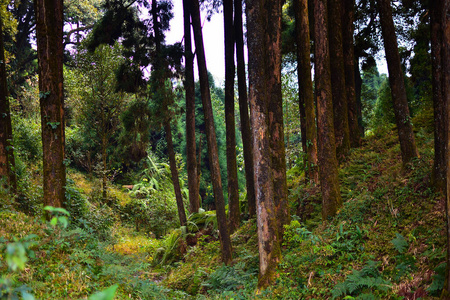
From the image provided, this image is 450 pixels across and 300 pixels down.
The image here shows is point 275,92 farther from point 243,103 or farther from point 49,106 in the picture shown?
point 49,106

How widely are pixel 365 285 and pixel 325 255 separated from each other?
47.5 inches

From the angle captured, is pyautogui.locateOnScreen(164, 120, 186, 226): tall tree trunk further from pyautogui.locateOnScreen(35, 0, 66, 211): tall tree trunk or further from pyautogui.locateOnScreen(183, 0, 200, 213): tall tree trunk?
pyautogui.locateOnScreen(35, 0, 66, 211): tall tree trunk

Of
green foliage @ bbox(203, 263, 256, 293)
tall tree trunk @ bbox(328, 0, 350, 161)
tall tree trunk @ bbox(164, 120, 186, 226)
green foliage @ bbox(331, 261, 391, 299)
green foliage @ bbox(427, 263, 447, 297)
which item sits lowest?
green foliage @ bbox(203, 263, 256, 293)

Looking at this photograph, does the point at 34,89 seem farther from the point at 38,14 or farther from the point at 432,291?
the point at 432,291

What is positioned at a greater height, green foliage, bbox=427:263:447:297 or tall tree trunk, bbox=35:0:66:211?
tall tree trunk, bbox=35:0:66:211

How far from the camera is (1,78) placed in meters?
8.86

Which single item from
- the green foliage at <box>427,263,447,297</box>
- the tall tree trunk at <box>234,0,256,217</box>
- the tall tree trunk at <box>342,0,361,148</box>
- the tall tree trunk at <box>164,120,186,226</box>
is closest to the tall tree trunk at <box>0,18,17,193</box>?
the tall tree trunk at <box>164,120,186,226</box>

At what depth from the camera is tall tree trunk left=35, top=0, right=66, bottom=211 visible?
705 cm

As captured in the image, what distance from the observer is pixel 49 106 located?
23.3ft

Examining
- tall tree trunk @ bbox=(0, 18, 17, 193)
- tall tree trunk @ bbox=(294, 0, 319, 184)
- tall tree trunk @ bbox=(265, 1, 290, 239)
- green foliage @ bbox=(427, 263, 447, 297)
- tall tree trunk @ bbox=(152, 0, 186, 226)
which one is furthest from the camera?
tall tree trunk @ bbox=(152, 0, 186, 226)

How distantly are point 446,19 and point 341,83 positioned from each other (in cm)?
661

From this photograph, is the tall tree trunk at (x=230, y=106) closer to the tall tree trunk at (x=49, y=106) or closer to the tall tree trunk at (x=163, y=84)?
the tall tree trunk at (x=163, y=84)

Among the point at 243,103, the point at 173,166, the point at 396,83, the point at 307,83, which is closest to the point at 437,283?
the point at 396,83

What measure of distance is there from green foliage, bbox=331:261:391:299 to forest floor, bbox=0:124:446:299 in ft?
0.04
